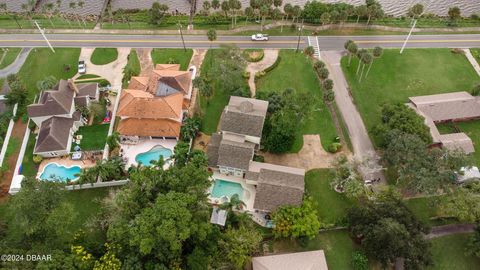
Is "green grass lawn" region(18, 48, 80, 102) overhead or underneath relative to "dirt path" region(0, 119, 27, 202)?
overhead

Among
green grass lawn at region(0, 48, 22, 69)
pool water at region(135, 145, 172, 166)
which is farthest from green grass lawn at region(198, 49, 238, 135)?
green grass lawn at region(0, 48, 22, 69)

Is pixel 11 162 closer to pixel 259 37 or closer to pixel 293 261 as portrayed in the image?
pixel 293 261

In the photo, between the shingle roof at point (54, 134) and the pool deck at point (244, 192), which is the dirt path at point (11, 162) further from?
the pool deck at point (244, 192)

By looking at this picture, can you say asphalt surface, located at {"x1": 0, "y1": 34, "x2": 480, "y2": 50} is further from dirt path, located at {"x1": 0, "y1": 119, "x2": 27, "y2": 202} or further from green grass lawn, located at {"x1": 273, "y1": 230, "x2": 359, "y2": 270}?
green grass lawn, located at {"x1": 273, "y1": 230, "x2": 359, "y2": 270}

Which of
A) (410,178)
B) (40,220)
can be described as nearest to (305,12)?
(410,178)

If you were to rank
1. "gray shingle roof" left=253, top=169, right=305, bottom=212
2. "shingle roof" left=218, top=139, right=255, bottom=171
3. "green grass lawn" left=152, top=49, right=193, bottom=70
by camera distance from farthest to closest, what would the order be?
"green grass lawn" left=152, top=49, right=193, bottom=70 → "shingle roof" left=218, top=139, right=255, bottom=171 → "gray shingle roof" left=253, top=169, right=305, bottom=212
